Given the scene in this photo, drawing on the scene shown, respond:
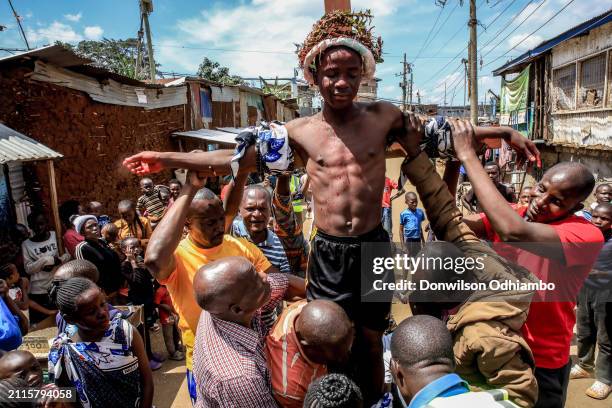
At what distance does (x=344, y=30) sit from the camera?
1983 millimetres

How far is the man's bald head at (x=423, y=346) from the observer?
4.49 ft

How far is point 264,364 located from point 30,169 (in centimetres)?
586

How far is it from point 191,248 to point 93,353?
728 mm

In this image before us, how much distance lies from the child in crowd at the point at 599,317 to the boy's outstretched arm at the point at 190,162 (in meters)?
3.10

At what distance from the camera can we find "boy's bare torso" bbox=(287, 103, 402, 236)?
2006 mm

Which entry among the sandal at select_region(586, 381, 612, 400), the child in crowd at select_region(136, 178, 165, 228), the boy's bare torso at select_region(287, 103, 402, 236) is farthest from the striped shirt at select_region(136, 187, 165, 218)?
the sandal at select_region(586, 381, 612, 400)

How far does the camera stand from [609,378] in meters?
3.64

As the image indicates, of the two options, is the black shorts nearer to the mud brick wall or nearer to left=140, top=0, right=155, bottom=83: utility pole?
the mud brick wall

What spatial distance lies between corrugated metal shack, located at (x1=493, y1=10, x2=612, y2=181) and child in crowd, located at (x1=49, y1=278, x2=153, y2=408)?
10400 millimetres

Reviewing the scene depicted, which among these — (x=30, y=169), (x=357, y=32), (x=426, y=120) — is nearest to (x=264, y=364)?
(x=426, y=120)

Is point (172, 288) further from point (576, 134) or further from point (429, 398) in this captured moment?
point (576, 134)

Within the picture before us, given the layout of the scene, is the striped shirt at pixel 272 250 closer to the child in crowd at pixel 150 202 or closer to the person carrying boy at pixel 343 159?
the person carrying boy at pixel 343 159

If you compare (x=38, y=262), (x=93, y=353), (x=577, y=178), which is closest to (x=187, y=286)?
(x=93, y=353)

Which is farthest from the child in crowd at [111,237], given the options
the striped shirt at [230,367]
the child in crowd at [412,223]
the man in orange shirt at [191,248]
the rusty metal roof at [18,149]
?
the child in crowd at [412,223]
